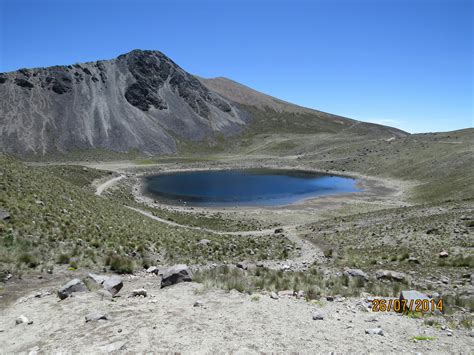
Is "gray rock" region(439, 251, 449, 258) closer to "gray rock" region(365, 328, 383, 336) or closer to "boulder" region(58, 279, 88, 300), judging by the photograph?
"gray rock" region(365, 328, 383, 336)

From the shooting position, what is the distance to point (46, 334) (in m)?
9.20

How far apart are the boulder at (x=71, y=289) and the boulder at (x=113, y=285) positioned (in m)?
0.72

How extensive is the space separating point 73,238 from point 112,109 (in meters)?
131

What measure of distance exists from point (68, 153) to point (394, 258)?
11367 centimetres

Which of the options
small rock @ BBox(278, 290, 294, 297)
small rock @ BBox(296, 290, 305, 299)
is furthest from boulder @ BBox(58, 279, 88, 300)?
small rock @ BBox(296, 290, 305, 299)

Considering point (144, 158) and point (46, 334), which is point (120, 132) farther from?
→ point (46, 334)

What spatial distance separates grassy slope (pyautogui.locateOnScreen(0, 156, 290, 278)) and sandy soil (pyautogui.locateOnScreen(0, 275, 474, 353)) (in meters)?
4.09

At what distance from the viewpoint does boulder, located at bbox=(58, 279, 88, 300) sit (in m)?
11.3

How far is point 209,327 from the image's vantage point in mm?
9492

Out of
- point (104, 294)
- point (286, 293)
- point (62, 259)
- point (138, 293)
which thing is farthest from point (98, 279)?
point (286, 293)

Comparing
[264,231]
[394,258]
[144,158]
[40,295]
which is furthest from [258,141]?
[40,295]

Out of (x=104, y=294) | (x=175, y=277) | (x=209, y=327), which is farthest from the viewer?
(x=175, y=277)
